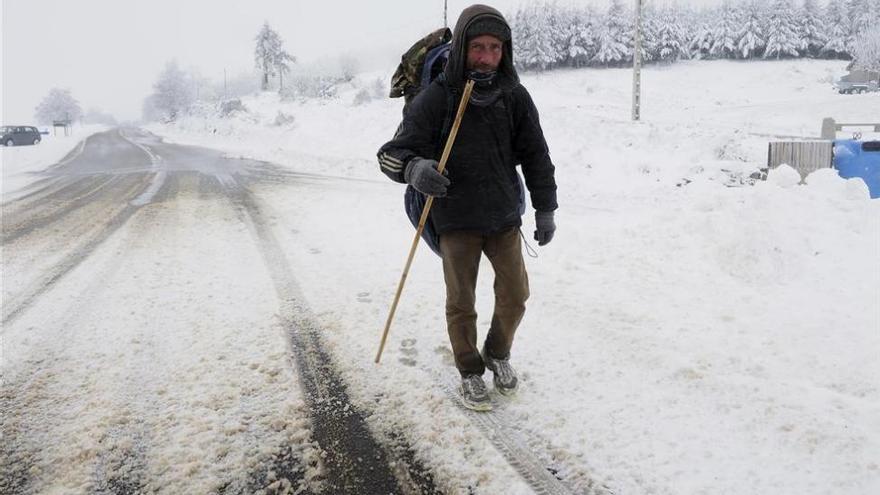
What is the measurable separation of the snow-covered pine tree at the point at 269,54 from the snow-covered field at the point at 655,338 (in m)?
70.5

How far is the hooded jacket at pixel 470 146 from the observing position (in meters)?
2.60

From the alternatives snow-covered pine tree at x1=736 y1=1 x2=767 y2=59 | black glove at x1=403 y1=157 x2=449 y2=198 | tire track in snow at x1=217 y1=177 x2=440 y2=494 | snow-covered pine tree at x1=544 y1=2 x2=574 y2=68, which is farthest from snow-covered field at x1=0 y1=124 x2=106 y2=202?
snow-covered pine tree at x1=736 y1=1 x2=767 y2=59

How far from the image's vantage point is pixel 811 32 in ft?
179

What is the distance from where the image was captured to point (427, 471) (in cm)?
229

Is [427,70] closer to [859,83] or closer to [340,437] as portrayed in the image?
[340,437]

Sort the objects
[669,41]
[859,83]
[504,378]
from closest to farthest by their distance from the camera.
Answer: [504,378]
[859,83]
[669,41]

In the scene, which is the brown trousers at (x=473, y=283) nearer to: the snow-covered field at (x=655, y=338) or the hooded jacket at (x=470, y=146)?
the hooded jacket at (x=470, y=146)

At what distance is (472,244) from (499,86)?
2.72 feet

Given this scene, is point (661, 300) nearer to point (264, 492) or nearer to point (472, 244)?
point (472, 244)

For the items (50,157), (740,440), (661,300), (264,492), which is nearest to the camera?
(264,492)

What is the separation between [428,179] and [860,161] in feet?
27.8

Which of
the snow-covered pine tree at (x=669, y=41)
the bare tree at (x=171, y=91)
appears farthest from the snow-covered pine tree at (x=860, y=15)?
the bare tree at (x=171, y=91)

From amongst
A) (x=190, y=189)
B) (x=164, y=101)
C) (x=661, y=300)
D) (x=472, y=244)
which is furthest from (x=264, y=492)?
(x=164, y=101)

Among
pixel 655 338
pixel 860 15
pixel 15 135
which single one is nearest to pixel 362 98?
pixel 15 135
